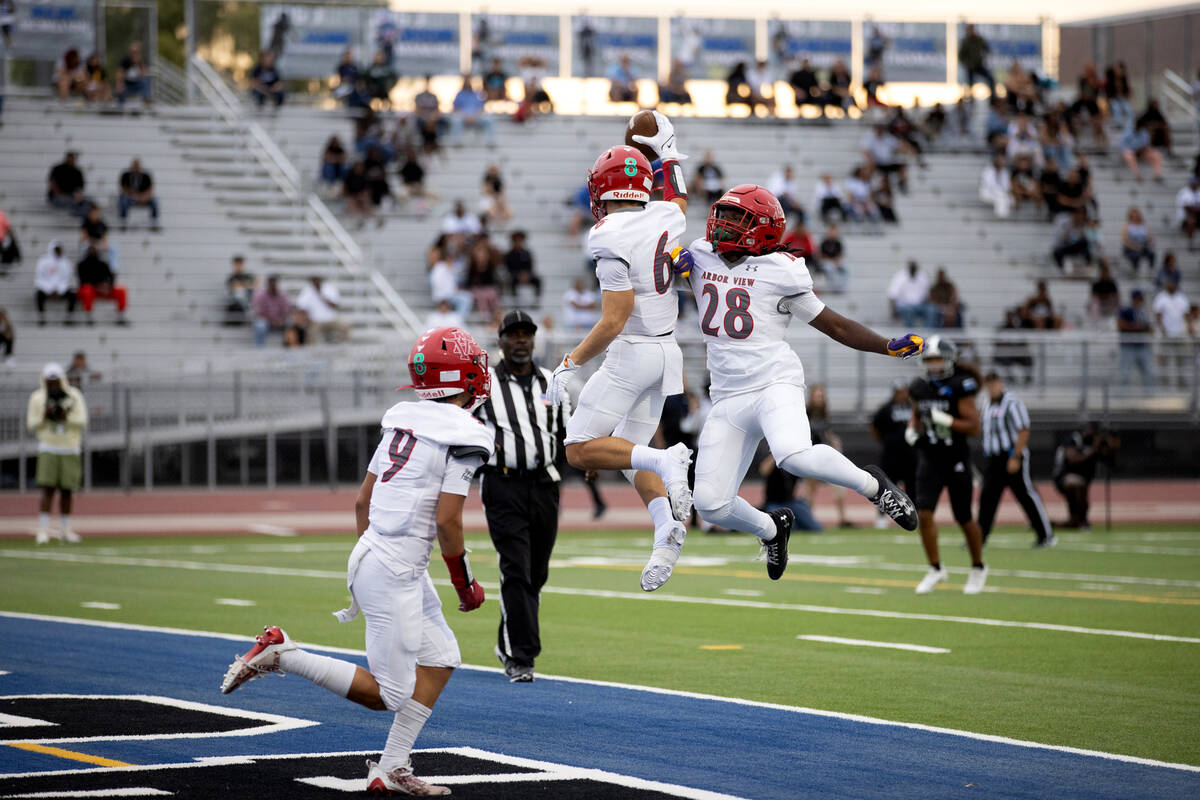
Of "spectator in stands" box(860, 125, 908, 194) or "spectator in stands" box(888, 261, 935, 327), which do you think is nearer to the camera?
"spectator in stands" box(888, 261, 935, 327)

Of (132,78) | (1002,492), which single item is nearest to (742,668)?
(1002,492)

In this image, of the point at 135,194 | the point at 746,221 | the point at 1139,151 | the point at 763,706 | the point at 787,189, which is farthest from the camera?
the point at 1139,151

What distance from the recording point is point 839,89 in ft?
114

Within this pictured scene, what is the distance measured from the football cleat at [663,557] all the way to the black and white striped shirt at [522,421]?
6.21 feet

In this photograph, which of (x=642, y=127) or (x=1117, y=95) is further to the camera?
(x=1117, y=95)

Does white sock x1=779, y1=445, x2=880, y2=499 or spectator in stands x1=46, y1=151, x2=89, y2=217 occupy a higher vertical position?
spectator in stands x1=46, y1=151, x2=89, y2=217

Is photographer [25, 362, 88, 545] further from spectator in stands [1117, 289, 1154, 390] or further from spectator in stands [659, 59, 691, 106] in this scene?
spectator in stands [659, 59, 691, 106]

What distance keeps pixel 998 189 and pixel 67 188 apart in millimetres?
17607

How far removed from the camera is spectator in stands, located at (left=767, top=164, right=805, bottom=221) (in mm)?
30892

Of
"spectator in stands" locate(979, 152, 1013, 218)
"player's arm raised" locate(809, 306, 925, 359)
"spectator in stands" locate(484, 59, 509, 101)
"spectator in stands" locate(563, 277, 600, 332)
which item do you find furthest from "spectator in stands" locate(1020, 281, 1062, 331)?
"player's arm raised" locate(809, 306, 925, 359)

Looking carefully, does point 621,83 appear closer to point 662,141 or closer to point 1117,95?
point 1117,95

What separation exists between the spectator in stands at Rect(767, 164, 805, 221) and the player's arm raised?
22502 millimetres

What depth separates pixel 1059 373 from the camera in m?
27.0

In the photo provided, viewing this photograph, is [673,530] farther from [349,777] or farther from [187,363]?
[187,363]
